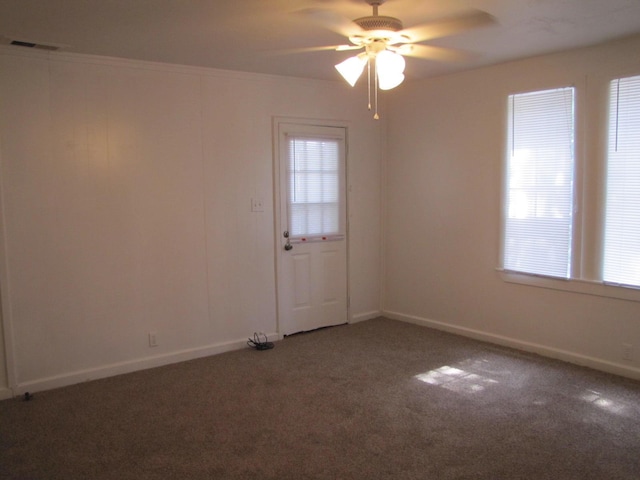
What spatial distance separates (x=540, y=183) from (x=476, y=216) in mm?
704

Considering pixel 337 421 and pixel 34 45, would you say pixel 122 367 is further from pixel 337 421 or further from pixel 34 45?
pixel 34 45

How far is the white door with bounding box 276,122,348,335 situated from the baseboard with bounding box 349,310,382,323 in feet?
0.37

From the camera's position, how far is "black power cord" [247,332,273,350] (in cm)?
471

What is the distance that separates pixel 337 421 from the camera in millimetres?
3244

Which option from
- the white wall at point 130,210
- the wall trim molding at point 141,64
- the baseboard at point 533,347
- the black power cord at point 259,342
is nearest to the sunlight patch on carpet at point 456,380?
the baseboard at point 533,347

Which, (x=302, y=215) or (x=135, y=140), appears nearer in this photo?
(x=135, y=140)

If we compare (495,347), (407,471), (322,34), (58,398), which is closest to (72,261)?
(58,398)

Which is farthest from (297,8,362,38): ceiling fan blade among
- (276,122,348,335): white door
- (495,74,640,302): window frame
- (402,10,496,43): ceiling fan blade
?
(495,74,640,302): window frame

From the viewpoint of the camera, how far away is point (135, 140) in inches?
162

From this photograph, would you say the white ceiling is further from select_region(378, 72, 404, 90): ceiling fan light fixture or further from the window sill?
the window sill

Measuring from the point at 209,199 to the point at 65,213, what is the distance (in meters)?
1.18

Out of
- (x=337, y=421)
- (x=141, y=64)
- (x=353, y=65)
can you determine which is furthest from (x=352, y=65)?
(x=337, y=421)

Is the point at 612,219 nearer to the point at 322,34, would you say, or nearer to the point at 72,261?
the point at 322,34

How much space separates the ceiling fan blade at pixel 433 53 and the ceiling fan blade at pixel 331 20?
0.43 m
